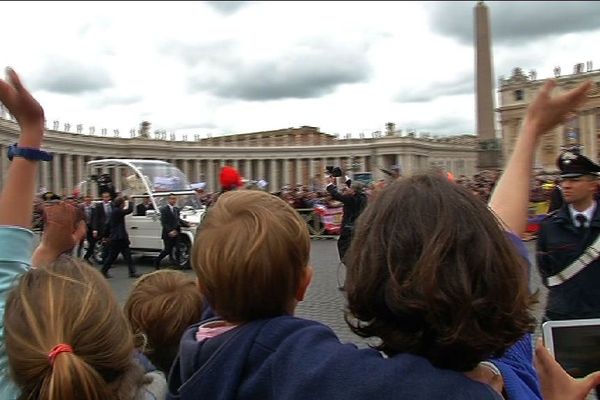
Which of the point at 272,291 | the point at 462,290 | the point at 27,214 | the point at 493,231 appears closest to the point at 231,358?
the point at 272,291

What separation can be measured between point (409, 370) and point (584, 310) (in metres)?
2.86

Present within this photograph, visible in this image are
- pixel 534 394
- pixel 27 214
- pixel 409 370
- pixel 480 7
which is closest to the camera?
pixel 409 370

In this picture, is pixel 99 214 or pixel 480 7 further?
pixel 480 7

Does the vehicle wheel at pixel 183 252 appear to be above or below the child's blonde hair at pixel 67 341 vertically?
below

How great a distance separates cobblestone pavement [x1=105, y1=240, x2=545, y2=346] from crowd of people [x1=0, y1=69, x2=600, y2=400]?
2961 millimetres

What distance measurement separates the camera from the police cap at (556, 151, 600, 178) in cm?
364

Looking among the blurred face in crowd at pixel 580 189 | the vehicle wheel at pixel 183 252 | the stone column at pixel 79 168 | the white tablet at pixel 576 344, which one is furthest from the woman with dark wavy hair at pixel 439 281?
the stone column at pixel 79 168

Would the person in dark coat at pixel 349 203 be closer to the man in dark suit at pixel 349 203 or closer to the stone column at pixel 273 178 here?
the man in dark suit at pixel 349 203

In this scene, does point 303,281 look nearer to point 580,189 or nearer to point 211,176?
point 580,189

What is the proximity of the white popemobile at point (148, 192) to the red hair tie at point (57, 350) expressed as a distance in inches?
468

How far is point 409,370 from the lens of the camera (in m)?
1.08

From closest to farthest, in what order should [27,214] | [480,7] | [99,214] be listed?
[27,214] → [99,214] → [480,7]

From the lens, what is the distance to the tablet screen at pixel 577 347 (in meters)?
1.92

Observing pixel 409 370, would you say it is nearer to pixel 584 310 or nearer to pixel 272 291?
pixel 272 291
